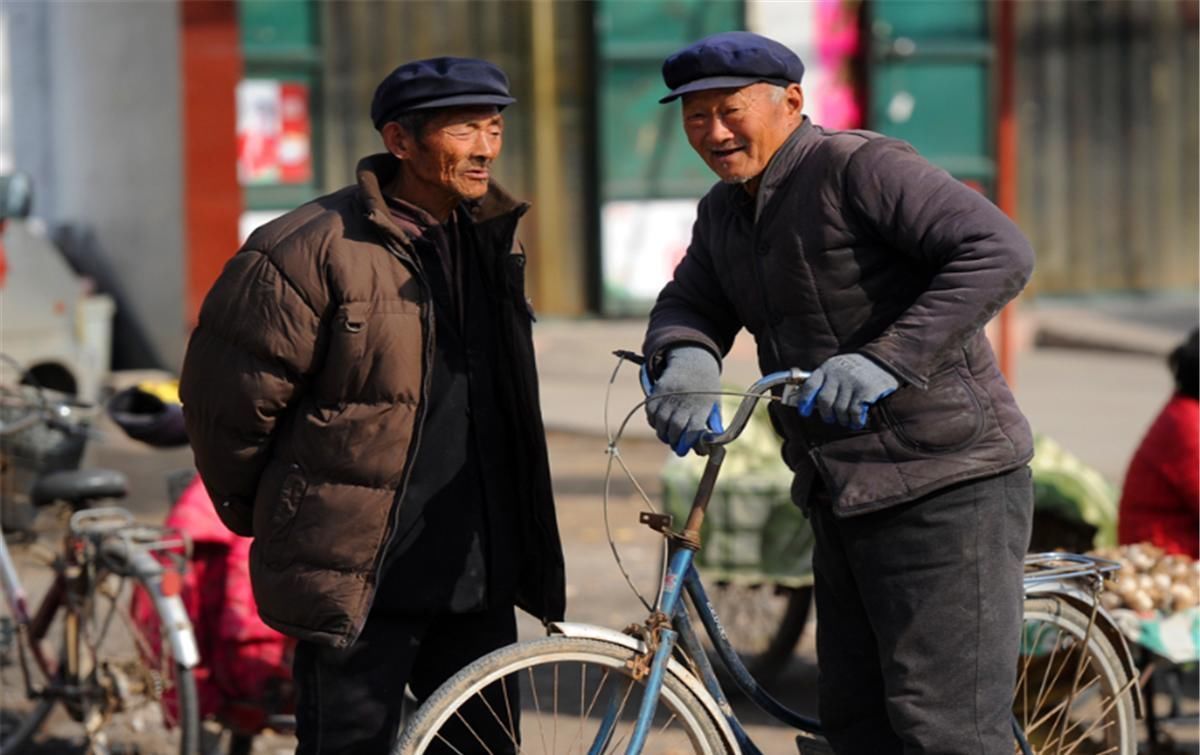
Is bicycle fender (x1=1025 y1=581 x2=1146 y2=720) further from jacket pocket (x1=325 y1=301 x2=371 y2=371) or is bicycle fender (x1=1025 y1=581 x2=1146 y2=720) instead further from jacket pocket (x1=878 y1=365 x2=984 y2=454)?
jacket pocket (x1=325 y1=301 x2=371 y2=371)

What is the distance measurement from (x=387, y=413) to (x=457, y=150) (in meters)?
0.52

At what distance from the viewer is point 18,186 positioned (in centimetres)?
785

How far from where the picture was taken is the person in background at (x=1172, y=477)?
508 cm

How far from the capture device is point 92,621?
5219mm

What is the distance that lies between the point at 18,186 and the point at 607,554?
2.90 meters

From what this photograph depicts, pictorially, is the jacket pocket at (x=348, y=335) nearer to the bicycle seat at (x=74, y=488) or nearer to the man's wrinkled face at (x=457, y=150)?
the man's wrinkled face at (x=457, y=150)

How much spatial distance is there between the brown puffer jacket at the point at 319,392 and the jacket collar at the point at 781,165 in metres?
0.67

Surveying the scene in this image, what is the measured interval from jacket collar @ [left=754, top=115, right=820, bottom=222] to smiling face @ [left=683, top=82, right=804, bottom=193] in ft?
0.04

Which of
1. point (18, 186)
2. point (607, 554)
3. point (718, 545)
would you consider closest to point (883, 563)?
point (718, 545)

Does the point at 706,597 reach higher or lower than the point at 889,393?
lower

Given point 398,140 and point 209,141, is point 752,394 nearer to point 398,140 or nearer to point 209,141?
point 398,140

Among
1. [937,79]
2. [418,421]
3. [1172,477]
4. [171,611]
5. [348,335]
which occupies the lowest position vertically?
[171,611]

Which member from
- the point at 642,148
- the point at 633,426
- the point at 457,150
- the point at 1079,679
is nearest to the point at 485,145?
the point at 457,150

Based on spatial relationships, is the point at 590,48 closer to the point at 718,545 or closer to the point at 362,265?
the point at 718,545
